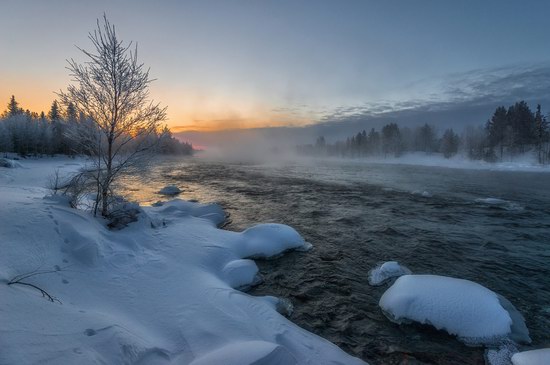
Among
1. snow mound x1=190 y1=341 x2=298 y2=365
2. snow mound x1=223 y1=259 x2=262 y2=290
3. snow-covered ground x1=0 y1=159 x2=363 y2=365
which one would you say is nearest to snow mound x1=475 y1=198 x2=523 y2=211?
snow-covered ground x1=0 y1=159 x2=363 y2=365

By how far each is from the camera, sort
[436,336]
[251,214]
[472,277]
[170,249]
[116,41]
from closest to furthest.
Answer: [436,336] < [472,277] < [170,249] < [116,41] < [251,214]

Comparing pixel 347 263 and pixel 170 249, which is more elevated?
pixel 170 249

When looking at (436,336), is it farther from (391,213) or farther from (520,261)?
(391,213)

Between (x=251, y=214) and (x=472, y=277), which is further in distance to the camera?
(x=251, y=214)

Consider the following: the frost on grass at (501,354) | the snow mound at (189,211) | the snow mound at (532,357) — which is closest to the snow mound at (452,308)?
the frost on grass at (501,354)

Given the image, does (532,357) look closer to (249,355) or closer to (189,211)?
(249,355)

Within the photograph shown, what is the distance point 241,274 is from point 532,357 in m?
7.09

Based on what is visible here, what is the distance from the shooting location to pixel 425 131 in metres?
112

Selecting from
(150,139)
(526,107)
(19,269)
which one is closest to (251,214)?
(150,139)

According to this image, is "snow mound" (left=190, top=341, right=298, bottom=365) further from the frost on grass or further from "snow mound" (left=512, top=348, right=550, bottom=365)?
"snow mound" (left=512, top=348, right=550, bottom=365)

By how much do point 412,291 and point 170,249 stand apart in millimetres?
7952

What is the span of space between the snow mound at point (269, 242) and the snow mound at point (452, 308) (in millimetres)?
4683

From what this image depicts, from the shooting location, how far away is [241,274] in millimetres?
9211

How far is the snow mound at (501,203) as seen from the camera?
20.7m
